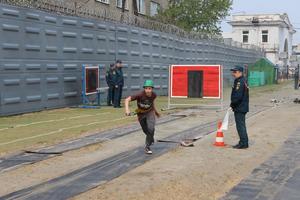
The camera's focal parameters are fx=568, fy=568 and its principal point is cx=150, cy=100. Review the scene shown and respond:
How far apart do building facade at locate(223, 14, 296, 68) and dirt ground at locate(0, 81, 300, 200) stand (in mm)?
84996

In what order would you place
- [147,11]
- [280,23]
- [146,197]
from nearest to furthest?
[146,197] < [147,11] < [280,23]

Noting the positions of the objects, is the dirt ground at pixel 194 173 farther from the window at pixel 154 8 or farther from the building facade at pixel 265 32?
the building facade at pixel 265 32

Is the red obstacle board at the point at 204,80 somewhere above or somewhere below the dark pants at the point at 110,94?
above

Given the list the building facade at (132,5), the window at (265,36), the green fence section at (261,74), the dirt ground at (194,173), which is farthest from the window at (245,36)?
the dirt ground at (194,173)

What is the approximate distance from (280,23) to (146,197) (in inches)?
3717

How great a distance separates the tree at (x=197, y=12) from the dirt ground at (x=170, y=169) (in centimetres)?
3797

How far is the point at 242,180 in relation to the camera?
8523 millimetres

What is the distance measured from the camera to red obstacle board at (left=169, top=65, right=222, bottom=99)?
20.7 metres

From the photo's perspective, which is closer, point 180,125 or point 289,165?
point 289,165

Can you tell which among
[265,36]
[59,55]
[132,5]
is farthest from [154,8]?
[265,36]

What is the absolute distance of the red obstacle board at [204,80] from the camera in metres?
20.7

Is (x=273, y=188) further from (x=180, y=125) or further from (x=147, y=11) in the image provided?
(x=147, y=11)

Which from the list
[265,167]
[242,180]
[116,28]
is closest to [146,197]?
[242,180]

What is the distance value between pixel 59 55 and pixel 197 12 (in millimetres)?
32647
